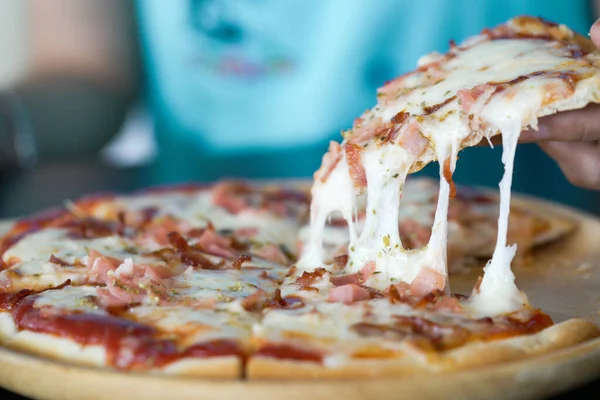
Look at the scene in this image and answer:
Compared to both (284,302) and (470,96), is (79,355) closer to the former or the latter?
(284,302)

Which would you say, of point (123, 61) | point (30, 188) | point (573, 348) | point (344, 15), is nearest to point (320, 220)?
point (573, 348)

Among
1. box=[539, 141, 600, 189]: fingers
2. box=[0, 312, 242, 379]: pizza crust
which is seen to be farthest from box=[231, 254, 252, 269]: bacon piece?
box=[539, 141, 600, 189]: fingers

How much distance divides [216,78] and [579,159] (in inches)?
137

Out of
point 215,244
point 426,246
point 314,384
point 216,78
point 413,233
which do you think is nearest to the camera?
point 314,384

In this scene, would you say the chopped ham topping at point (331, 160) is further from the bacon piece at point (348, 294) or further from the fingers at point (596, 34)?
the fingers at point (596, 34)

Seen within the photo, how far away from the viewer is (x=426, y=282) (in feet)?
6.02

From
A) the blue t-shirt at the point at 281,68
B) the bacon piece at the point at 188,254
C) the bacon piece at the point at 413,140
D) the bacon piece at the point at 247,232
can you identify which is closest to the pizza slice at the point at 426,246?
the bacon piece at the point at 413,140

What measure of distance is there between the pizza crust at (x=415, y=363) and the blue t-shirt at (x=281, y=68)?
2.96 meters

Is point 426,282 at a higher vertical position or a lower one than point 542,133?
lower

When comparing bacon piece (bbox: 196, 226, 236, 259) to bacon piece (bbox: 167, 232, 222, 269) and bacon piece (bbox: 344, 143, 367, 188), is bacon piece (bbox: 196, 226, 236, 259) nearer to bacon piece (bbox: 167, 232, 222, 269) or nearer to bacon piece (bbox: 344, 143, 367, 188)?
bacon piece (bbox: 167, 232, 222, 269)

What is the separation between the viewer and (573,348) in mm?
1511

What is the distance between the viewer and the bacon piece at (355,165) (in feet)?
6.57

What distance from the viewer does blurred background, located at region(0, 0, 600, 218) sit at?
4867 mm

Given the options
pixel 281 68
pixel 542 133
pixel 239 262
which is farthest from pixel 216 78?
pixel 542 133
